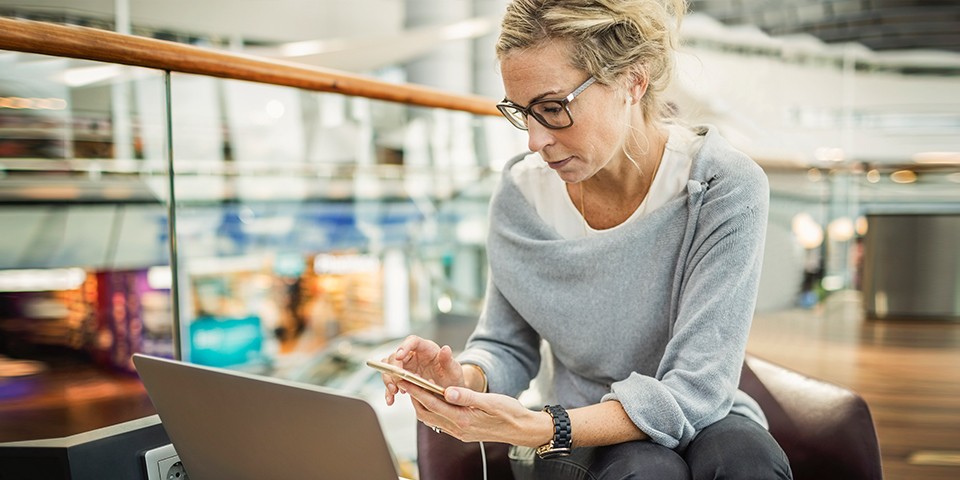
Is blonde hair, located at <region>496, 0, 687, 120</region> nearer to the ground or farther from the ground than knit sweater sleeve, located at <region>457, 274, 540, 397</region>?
farther from the ground

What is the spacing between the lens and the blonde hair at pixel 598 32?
3.62 feet

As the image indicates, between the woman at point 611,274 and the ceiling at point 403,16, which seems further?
the ceiling at point 403,16

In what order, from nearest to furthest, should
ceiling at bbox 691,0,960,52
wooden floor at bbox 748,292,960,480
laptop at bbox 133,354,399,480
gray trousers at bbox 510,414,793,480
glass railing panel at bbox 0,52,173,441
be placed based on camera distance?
laptop at bbox 133,354,399,480, gray trousers at bbox 510,414,793,480, wooden floor at bbox 748,292,960,480, glass railing panel at bbox 0,52,173,441, ceiling at bbox 691,0,960,52

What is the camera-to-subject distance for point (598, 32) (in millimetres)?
1116

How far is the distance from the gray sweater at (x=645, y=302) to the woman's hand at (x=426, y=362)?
11 centimetres

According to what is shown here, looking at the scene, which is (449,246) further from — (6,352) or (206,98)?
(6,352)

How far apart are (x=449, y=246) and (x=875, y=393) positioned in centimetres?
260

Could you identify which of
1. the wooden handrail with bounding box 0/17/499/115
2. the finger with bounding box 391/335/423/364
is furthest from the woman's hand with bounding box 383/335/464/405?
the wooden handrail with bounding box 0/17/499/115

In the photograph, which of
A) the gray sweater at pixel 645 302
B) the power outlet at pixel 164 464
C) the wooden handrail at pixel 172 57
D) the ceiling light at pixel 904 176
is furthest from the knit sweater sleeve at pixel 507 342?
the ceiling light at pixel 904 176

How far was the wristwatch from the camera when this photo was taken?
104 cm

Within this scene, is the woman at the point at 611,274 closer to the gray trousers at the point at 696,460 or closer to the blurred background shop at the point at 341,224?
the gray trousers at the point at 696,460

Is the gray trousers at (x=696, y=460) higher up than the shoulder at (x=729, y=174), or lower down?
lower down

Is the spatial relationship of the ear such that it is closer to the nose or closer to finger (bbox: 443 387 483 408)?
the nose

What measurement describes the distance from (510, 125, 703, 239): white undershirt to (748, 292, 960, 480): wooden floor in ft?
4.85
